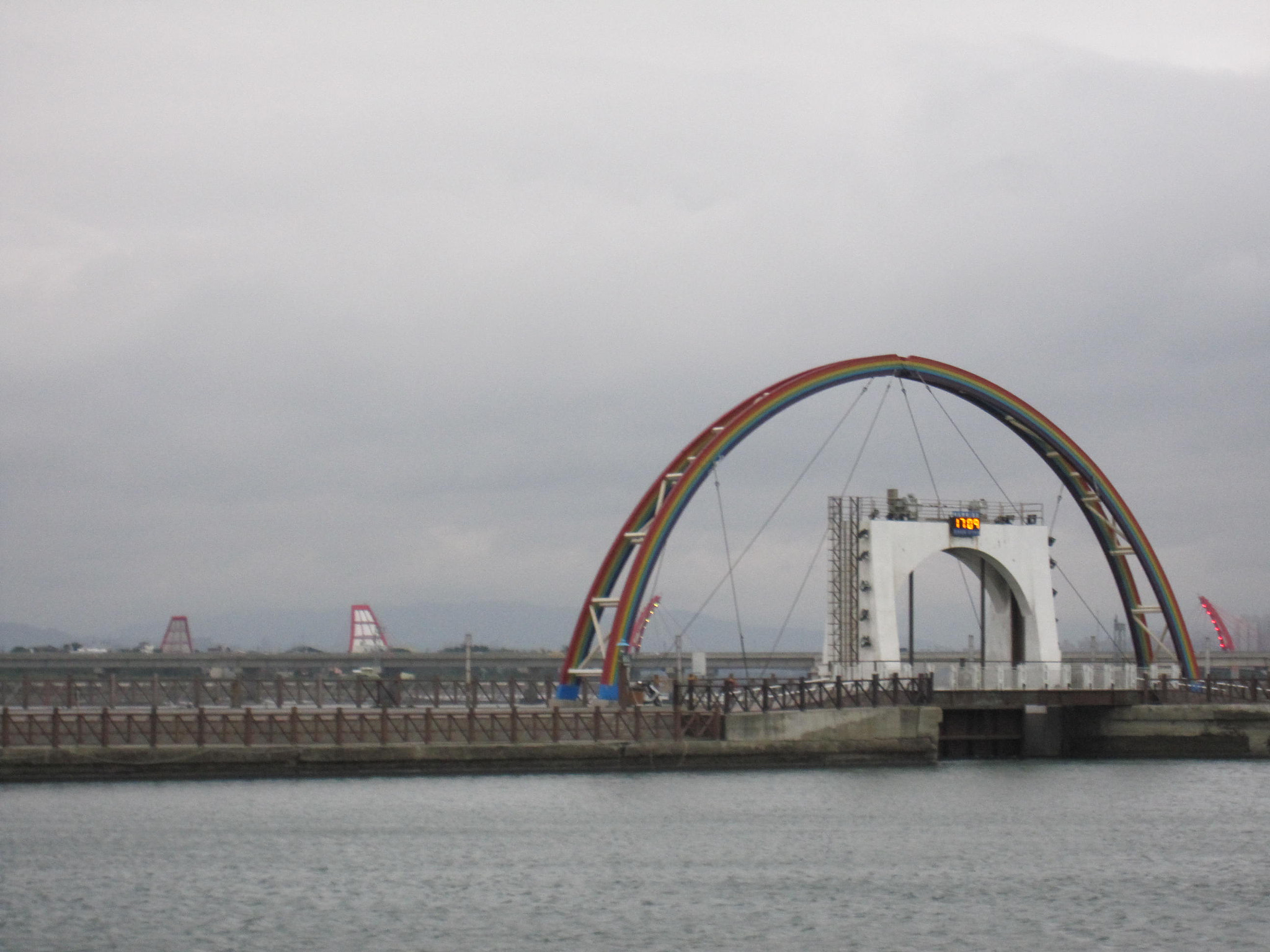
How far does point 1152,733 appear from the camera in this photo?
63562mm

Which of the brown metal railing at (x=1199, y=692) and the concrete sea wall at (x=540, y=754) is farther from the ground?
the brown metal railing at (x=1199, y=692)

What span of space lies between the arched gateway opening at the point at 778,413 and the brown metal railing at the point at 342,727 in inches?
177

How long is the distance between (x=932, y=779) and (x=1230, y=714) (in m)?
14.0

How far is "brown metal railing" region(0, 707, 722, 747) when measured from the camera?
172 feet

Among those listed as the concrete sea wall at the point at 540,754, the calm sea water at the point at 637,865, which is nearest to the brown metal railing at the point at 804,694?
the concrete sea wall at the point at 540,754

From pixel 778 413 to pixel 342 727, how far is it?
848 inches

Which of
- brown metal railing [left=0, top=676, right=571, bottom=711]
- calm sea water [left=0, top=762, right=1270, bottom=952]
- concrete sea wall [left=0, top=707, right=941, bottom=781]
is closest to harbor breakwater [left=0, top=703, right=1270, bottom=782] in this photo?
concrete sea wall [left=0, top=707, right=941, bottom=781]

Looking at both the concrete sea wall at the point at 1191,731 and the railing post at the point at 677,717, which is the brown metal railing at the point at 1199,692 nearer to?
the concrete sea wall at the point at 1191,731

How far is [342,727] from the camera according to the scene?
54.6 metres

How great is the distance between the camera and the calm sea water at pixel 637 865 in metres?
33.4

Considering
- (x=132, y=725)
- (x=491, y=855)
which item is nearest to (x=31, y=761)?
(x=132, y=725)

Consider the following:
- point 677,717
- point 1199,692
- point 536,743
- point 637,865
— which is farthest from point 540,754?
point 1199,692

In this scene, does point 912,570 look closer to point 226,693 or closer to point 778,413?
point 778,413

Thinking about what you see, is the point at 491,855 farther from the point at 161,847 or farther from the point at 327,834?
the point at 161,847
